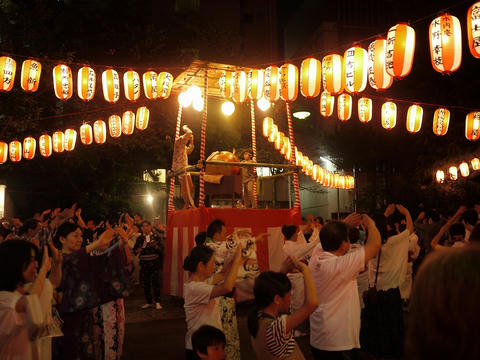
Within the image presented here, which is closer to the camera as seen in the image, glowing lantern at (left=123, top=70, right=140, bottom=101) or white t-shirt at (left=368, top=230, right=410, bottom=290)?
white t-shirt at (left=368, top=230, right=410, bottom=290)

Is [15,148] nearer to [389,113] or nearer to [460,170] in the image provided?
[389,113]

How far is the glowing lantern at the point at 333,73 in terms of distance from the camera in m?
9.72

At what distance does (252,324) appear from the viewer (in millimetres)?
3281

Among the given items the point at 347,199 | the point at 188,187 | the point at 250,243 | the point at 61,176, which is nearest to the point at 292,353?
the point at 250,243

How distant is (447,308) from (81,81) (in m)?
11.7

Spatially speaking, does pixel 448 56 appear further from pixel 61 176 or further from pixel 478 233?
pixel 61 176

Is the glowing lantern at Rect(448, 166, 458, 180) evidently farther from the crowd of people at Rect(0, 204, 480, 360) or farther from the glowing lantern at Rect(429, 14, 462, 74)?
the crowd of people at Rect(0, 204, 480, 360)

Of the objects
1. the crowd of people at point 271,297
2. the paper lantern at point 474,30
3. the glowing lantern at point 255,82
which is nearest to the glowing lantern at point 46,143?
the glowing lantern at point 255,82

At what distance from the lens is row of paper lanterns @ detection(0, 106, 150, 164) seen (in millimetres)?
14570

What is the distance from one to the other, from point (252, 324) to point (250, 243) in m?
2.29

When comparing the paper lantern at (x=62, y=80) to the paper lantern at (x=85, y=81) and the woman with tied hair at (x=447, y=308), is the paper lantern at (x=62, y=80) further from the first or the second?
the woman with tied hair at (x=447, y=308)

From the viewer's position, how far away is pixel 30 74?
Answer: 11352mm

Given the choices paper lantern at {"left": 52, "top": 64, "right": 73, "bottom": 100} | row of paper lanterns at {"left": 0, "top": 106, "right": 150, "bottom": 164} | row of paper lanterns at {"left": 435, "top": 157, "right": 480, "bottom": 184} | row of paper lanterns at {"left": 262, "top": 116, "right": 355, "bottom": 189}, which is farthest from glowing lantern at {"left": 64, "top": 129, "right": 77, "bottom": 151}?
row of paper lanterns at {"left": 435, "top": 157, "right": 480, "bottom": 184}

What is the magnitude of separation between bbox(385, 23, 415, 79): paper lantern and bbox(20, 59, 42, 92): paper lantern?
863 cm
